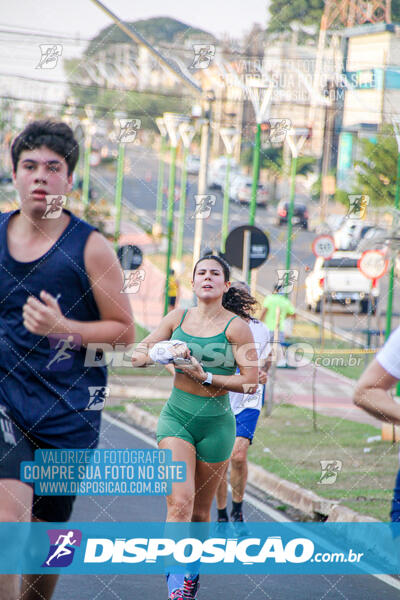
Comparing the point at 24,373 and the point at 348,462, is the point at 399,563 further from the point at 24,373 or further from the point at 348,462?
the point at 348,462

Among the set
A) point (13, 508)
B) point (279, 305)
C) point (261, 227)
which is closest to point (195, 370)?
point (13, 508)

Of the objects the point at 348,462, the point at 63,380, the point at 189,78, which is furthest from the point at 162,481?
the point at 348,462

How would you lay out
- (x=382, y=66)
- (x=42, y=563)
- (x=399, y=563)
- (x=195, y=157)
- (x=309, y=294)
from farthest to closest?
(x=195, y=157) → (x=309, y=294) → (x=382, y=66) → (x=399, y=563) → (x=42, y=563)

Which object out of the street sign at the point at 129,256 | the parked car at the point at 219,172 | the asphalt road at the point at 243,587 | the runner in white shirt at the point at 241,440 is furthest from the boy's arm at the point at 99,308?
the parked car at the point at 219,172

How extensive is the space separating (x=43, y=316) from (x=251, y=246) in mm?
5352

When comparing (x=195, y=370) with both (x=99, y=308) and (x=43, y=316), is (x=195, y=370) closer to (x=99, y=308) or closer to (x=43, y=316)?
(x=99, y=308)

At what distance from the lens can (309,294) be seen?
75.6 feet

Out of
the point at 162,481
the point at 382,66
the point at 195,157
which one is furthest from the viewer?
the point at 195,157

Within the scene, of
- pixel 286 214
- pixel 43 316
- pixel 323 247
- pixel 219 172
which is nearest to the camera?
pixel 43 316

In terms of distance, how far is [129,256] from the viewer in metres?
6.16

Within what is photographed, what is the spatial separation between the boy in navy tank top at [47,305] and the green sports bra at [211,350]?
1.39 metres

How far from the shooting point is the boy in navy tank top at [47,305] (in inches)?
133

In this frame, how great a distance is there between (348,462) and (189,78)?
4.19 meters

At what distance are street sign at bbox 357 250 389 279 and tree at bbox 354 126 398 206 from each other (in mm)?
2247
